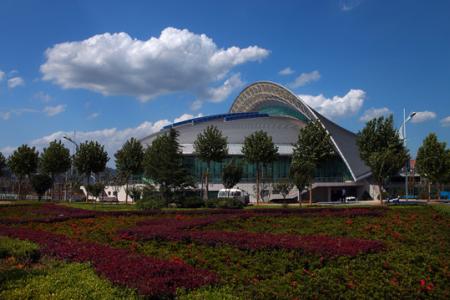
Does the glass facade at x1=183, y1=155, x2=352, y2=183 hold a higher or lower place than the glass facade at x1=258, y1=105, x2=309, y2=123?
lower

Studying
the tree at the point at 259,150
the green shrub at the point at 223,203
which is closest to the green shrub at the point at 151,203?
the green shrub at the point at 223,203

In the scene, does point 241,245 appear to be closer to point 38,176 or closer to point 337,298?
point 337,298

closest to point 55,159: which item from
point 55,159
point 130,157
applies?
point 55,159

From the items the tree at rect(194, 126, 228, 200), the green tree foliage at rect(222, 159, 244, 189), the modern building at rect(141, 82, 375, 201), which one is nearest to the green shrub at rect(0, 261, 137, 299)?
the green tree foliage at rect(222, 159, 244, 189)

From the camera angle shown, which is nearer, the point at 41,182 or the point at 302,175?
the point at 302,175

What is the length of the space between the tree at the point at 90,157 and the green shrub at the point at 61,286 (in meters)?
38.6

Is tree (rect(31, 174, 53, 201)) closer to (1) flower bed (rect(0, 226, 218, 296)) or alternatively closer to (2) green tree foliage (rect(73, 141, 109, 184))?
(2) green tree foliage (rect(73, 141, 109, 184))

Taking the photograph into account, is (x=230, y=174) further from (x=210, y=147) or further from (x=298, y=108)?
(x=298, y=108)

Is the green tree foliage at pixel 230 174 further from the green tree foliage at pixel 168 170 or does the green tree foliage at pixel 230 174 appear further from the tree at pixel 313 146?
the green tree foliage at pixel 168 170

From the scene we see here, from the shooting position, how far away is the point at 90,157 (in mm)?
46000

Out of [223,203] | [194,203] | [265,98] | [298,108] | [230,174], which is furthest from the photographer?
[265,98]

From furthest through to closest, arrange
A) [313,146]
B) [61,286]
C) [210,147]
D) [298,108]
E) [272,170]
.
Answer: [298,108] < [272,170] < [313,146] < [210,147] < [61,286]

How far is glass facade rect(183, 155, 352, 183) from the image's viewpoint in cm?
6159

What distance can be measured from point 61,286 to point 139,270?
1434 millimetres
